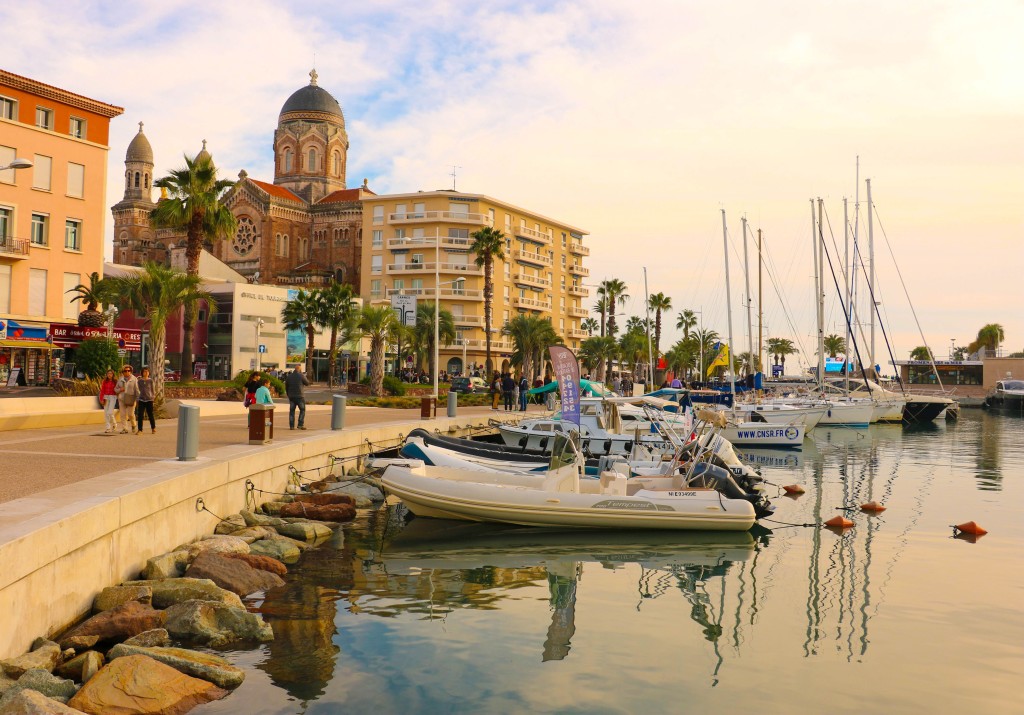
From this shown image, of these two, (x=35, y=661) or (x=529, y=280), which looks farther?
(x=529, y=280)

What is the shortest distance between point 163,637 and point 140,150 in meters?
109

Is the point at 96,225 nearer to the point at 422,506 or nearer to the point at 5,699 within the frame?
→ the point at 422,506

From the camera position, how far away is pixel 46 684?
728 cm

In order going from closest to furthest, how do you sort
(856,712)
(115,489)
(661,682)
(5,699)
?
(5,699) → (856,712) → (661,682) → (115,489)

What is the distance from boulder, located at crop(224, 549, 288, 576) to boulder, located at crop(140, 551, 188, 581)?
2.43 feet

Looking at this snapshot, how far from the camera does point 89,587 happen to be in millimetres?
9328

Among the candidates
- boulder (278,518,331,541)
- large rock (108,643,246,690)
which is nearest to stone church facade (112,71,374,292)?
boulder (278,518,331,541)

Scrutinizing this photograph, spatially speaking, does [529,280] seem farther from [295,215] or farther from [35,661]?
[35,661]

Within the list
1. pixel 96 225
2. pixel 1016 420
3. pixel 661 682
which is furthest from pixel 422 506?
pixel 1016 420

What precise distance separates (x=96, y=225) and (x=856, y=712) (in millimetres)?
46923

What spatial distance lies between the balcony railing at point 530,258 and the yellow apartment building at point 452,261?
131 mm

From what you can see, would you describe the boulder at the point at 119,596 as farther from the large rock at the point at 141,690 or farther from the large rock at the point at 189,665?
the large rock at the point at 141,690

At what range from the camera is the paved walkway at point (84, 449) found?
481 inches

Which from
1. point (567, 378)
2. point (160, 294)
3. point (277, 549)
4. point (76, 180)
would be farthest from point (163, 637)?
point (76, 180)
